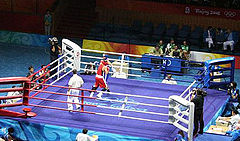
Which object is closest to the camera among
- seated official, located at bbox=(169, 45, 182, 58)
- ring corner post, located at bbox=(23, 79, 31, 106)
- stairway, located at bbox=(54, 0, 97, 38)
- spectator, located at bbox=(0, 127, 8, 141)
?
ring corner post, located at bbox=(23, 79, 31, 106)

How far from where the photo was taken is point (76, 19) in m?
30.3

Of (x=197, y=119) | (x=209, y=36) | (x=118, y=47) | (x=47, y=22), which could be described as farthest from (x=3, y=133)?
(x=209, y=36)

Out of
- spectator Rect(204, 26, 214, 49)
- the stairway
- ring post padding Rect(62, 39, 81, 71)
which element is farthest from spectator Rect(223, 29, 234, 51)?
ring post padding Rect(62, 39, 81, 71)

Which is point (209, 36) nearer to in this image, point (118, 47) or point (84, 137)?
point (118, 47)

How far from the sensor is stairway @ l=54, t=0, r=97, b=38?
97.1 ft

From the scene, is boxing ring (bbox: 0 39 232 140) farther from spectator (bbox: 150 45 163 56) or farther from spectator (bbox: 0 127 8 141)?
spectator (bbox: 150 45 163 56)

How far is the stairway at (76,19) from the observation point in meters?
29.6

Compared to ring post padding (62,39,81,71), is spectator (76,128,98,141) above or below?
below

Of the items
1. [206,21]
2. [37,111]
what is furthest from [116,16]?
[37,111]

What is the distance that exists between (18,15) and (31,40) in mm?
2175

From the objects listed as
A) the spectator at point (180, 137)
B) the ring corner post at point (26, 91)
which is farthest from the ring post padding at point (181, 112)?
the ring corner post at point (26, 91)

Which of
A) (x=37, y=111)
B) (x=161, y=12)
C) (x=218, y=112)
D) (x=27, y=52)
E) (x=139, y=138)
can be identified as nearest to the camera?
(x=139, y=138)

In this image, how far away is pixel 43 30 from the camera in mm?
29875

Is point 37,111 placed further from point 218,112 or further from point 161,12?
point 161,12
